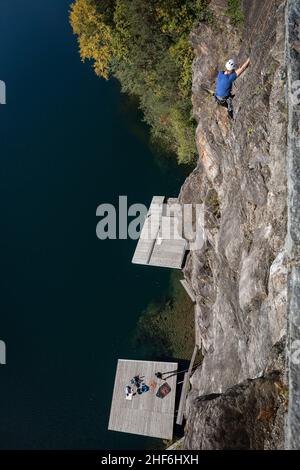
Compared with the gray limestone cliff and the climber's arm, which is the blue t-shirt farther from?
the gray limestone cliff

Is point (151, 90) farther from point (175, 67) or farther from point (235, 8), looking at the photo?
point (235, 8)

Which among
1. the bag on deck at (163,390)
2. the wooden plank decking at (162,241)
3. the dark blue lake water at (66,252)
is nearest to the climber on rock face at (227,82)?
the wooden plank decking at (162,241)

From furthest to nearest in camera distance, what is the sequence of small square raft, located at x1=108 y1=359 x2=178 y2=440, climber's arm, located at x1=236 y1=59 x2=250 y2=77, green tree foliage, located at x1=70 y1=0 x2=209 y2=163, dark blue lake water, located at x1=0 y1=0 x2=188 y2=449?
dark blue lake water, located at x1=0 y1=0 x2=188 y2=449
small square raft, located at x1=108 y1=359 x2=178 y2=440
green tree foliage, located at x1=70 y1=0 x2=209 y2=163
climber's arm, located at x1=236 y1=59 x2=250 y2=77

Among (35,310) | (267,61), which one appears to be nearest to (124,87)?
(35,310)

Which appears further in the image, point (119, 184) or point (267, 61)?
point (119, 184)

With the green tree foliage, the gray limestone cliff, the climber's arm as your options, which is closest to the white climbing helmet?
the climber's arm
